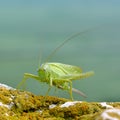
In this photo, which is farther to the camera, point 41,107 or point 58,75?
point 58,75

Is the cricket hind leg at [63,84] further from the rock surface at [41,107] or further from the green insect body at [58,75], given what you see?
the rock surface at [41,107]

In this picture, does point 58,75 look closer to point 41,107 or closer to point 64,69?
point 64,69

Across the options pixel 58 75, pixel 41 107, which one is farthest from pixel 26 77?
pixel 41 107

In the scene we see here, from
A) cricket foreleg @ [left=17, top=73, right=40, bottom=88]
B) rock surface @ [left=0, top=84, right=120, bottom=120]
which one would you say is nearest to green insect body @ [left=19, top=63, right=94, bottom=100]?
cricket foreleg @ [left=17, top=73, right=40, bottom=88]

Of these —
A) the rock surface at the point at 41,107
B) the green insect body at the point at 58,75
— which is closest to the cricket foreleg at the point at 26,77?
the green insect body at the point at 58,75

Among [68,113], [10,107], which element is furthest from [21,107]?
[68,113]

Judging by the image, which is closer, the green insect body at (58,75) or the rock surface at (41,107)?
the rock surface at (41,107)
